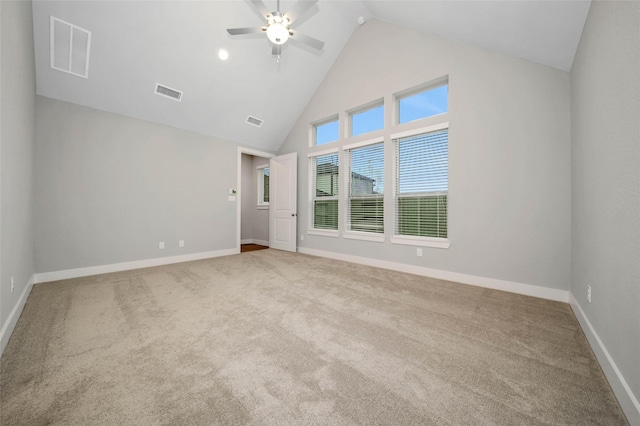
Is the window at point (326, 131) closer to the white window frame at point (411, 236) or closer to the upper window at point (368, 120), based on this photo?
the upper window at point (368, 120)

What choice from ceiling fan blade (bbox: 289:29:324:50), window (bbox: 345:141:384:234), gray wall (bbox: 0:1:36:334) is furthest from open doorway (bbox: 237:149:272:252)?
gray wall (bbox: 0:1:36:334)

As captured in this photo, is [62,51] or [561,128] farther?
[62,51]

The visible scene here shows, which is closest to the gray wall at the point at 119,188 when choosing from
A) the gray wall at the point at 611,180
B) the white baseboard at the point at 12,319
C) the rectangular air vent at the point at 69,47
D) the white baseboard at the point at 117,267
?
the white baseboard at the point at 117,267

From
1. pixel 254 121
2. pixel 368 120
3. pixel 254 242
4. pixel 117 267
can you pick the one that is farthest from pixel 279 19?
pixel 254 242

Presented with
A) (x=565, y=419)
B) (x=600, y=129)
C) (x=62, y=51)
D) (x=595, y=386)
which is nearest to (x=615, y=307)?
(x=595, y=386)

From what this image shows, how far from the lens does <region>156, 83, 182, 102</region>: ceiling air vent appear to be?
3805 millimetres

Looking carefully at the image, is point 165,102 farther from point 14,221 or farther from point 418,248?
point 418,248

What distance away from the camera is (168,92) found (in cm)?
392

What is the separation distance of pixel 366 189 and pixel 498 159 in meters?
2.03

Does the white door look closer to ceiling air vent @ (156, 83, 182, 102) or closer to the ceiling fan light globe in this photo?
ceiling air vent @ (156, 83, 182, 102)

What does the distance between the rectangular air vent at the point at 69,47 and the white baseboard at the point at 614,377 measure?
5.74 m

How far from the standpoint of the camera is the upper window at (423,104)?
11.6 ft

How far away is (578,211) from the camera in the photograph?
2.25 metres

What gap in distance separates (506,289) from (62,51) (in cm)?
645
